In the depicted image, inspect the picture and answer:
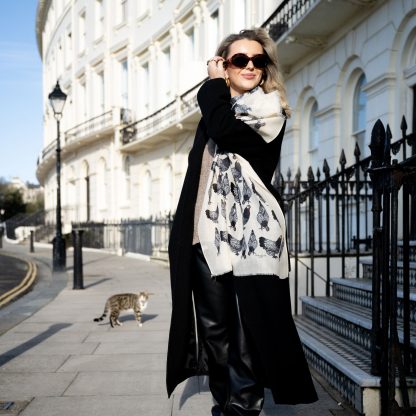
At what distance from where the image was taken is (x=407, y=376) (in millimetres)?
3342

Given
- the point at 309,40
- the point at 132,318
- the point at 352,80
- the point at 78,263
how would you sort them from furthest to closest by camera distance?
the point at 309,40
the point at 352,80
the point at 78,263
the point at 132,318

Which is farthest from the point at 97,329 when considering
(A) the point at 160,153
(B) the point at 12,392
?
(A) the point at 160,153

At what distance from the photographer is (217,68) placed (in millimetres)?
2840

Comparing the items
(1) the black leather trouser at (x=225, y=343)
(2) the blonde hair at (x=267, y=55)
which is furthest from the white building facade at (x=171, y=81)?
(1) the black leather trouser at (x=225, y=343)

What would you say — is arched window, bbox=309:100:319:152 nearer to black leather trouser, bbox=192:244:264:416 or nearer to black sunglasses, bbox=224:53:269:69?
black sunglasses, bbox=224:53:269:69

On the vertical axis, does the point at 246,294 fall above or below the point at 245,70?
below

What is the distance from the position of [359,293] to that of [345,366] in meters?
1.35

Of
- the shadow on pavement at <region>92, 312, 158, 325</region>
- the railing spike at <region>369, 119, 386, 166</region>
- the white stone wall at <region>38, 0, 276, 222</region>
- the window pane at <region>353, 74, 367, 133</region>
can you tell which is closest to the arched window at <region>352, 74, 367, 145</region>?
the window pane at <region>353, 74, 367, 133</region>

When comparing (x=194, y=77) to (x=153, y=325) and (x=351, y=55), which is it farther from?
(x=351, y=55)

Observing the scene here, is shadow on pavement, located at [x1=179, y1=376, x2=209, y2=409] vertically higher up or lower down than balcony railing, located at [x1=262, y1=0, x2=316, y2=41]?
lower down

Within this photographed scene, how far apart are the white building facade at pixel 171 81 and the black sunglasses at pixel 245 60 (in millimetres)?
930

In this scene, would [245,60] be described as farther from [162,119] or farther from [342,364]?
[162,119]

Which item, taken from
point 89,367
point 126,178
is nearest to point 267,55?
point 89,367

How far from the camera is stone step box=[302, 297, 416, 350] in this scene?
4051 millimetres
